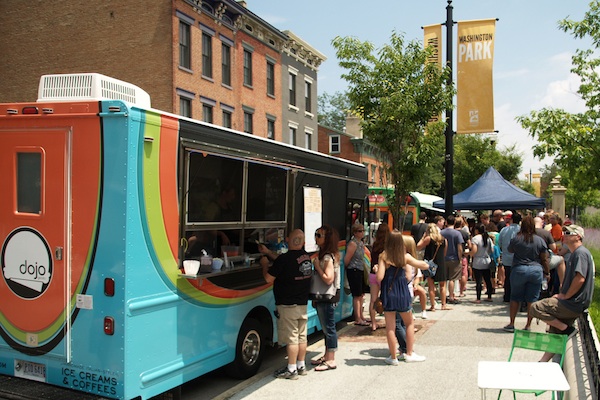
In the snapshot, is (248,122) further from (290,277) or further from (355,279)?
(290,277)

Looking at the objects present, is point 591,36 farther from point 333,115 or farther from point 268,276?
point 333,115

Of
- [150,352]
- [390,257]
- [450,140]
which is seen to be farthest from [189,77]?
Result: [150,352]

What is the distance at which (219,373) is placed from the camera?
6961mm

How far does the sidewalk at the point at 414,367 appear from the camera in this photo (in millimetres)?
6113

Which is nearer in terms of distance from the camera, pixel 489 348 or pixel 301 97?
pixel 489 348

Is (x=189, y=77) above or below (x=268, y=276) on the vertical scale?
above

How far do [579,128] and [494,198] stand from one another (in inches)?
215

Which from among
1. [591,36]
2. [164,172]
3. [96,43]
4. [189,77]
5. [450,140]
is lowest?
[164,172]

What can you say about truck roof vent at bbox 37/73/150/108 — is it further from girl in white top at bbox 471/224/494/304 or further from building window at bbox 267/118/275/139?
building window at bbox 267/118/275/139

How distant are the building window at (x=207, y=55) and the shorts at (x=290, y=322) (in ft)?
65.5

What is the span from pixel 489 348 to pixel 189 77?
1870cm

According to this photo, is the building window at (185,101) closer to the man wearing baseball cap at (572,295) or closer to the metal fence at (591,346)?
the metal fence at (591,346)

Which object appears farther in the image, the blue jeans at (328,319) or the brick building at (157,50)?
the brick building at (157,50)

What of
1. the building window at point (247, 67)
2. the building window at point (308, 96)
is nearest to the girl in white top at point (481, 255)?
the building window at point (247, 67)
